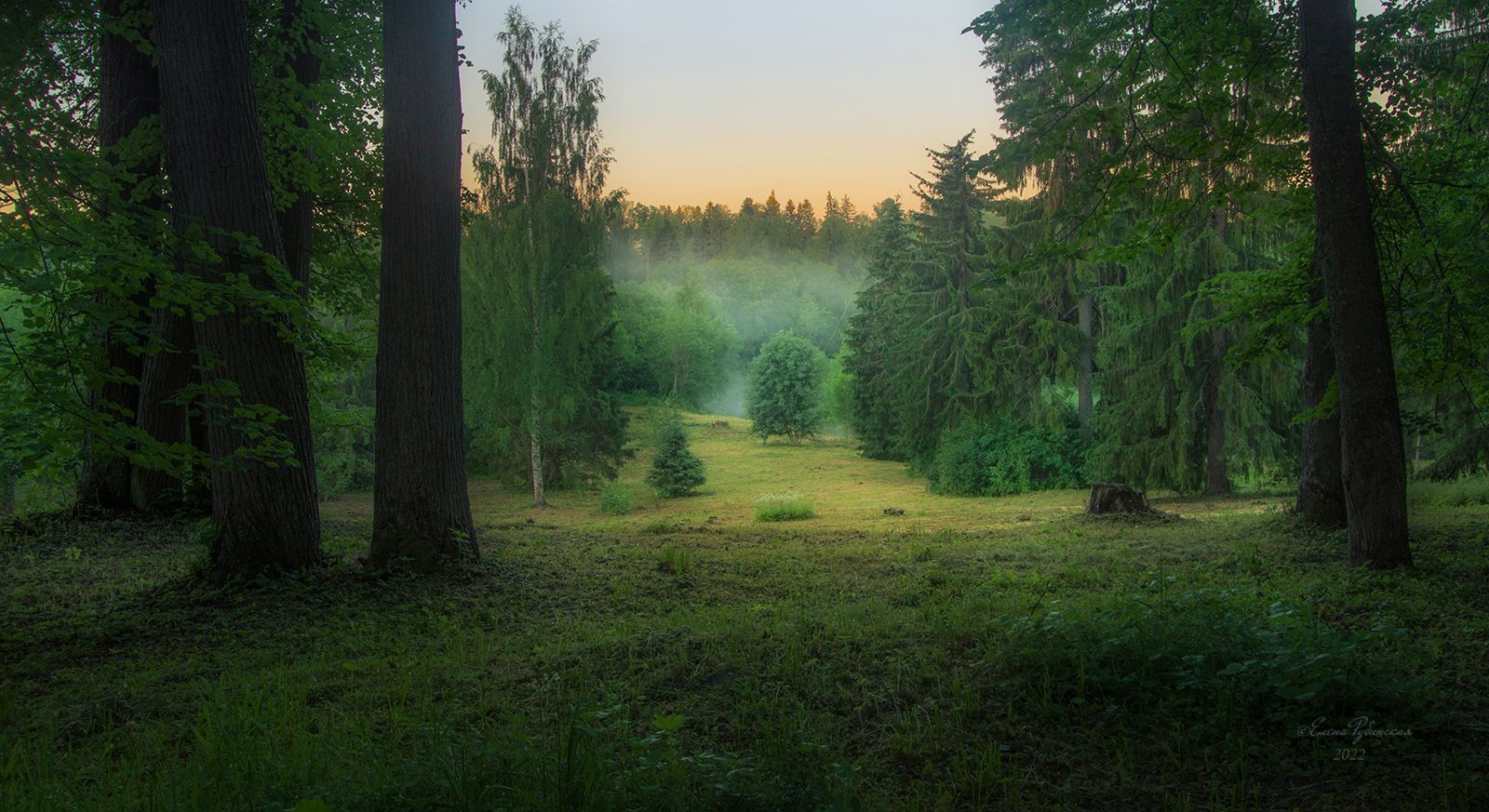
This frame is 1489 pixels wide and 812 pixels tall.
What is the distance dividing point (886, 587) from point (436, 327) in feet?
15.1

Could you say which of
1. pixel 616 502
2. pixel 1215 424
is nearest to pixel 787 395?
pixel 616 502

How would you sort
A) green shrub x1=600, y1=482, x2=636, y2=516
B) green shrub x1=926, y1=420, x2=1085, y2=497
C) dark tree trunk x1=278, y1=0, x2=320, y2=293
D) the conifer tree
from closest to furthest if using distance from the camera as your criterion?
dark tree trunk x1=278, y1=0, x2=320, y2=293 < green shrub x1=600, y1=482, x2=636, y2=516 < green shrub x1=926, y1=420, x2=1085, y2=497 < the conifer tree

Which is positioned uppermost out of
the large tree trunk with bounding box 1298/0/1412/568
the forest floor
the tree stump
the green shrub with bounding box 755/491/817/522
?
the large tree trunk with bounding box 1298/0/1412/568

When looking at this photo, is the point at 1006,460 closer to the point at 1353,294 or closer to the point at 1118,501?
the point at 1118,501

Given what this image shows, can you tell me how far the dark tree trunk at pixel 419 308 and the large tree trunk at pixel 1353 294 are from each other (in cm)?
714

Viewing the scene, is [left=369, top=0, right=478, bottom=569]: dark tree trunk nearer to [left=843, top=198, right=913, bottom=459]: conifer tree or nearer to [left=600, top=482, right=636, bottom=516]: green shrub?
[left=600, top=482, right=636, bottom=516]: green shrub

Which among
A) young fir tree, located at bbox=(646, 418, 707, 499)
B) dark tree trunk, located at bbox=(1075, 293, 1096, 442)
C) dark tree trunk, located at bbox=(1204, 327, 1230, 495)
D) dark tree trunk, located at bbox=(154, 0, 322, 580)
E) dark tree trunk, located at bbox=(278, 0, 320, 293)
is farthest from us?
young fir tree, located at bbox=(646, 418, 707, 499)

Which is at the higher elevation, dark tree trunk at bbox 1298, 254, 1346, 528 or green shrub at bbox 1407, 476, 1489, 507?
dark tree trunk at bbox 1298, 254, 1346, 528

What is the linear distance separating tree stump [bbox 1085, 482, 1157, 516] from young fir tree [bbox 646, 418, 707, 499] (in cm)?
1700

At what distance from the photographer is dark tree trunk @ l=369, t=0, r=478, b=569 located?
688cm

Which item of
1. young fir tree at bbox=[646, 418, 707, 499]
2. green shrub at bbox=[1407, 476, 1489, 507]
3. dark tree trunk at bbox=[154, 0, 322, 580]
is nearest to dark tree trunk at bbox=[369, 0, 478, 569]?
dark tree trunk at bbox=[154, 0, 322, 580]

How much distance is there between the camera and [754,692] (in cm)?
377

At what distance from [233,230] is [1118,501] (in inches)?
479

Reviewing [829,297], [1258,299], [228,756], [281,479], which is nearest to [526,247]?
[281,479]
